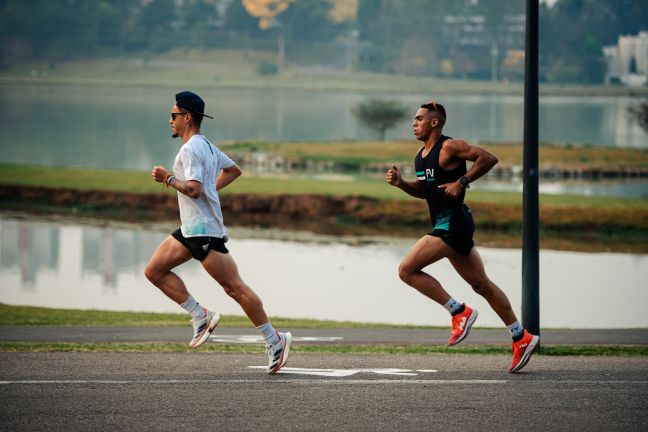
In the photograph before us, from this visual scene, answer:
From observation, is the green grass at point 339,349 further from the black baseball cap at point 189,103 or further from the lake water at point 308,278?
the lake water at point 308,278

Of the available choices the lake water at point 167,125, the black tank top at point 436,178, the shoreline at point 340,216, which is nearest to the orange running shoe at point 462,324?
the black tank top at point 436,178

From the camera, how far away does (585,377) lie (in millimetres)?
11320

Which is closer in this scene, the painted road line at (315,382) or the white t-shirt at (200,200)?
the painted road line at (315,382)

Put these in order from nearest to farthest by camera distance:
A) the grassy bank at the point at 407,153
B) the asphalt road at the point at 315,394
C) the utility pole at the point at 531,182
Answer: the asphalt road at the point at 315,394 → the utility pole at the point at 531,182 → the grassy bank at the point at 407,153

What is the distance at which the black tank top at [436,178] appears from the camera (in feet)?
36.9

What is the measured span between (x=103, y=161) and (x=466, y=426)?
62.5 m

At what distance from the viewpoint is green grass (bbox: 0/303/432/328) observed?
58.3 ft

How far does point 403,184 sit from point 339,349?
3137 mm

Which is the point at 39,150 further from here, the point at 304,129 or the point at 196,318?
the point at 196,318

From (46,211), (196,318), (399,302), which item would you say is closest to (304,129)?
(46,211)

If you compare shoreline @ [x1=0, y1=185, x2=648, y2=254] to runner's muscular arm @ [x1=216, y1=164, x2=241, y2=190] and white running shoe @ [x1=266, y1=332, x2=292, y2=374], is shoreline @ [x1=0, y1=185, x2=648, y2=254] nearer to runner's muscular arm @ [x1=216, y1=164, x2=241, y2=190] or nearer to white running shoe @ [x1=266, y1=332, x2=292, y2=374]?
runner's muscular arm @ [x1=216, y1=164, x2=241, y2=190]

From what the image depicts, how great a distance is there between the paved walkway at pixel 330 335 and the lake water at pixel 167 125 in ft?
166

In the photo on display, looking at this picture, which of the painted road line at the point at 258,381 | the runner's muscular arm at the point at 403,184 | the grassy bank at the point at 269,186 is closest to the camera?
the painted road line at the point at 258,381

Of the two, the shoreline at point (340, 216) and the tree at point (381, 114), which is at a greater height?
the tree at point (381, 114)
